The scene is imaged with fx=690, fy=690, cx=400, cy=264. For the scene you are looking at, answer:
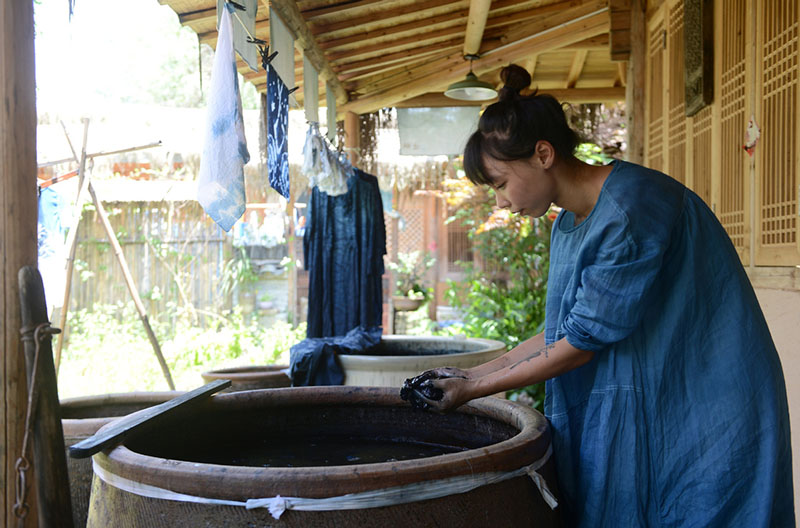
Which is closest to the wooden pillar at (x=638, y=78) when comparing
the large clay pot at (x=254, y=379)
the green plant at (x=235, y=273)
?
the large clay pot at (x=254, y=379)

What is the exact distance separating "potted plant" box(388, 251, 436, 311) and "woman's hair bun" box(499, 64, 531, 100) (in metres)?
8.24

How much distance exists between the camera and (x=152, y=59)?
25.2 meters

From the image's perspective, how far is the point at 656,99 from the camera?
4.86m

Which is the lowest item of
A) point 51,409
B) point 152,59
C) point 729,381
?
point 51,409

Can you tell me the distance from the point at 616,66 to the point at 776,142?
5.09 m

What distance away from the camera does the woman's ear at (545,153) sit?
162cm

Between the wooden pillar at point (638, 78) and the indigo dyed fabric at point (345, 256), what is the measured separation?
6.59 feet

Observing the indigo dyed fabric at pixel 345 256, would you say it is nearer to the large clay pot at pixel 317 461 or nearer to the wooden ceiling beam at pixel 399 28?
the wooden ceiling beam at pixel 399 28

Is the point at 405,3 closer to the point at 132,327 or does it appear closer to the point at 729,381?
the point at 729,381

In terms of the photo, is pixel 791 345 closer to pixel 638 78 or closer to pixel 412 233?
pixel 638 78

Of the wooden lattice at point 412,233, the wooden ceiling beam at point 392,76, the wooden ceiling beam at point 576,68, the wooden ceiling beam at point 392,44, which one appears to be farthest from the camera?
the wooden lattice at point 412,233

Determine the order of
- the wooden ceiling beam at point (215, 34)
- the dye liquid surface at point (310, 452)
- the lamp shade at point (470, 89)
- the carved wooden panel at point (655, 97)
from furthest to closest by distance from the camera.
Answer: the lamp shade at point (470, 89) → the carved wooden panel at point (655, 97) → the wooden ceiling beam at point (215, 34) → the dye liquid surface at point (310, 452)

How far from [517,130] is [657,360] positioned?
602 mm

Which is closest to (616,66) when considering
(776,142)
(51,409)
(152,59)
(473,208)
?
(473,208)
